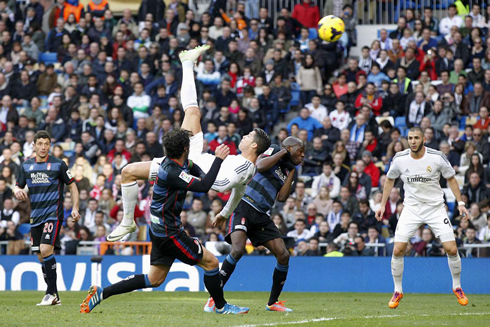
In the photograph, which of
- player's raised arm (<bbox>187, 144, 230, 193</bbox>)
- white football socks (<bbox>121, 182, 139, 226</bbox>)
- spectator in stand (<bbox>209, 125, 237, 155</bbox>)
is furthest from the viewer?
spectator in stand (<bbox>209, 125, 237, 155</bbox>)

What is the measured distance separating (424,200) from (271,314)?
3.39m

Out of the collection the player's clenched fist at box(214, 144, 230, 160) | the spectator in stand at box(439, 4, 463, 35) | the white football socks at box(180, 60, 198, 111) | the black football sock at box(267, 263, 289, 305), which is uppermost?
the spectator in stand at box(439, 4, 463, 35)

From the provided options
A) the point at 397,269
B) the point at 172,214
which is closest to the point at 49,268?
the point at 172,214

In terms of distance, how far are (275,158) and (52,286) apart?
390cm

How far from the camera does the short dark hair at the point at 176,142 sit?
920cm

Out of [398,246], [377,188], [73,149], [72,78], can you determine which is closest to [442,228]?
[398,246]

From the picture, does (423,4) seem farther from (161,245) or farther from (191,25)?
(161,245)

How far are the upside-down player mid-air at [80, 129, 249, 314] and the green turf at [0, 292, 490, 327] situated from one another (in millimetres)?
415

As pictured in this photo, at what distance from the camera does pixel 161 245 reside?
9484mm

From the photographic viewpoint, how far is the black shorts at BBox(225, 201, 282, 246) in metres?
11.3

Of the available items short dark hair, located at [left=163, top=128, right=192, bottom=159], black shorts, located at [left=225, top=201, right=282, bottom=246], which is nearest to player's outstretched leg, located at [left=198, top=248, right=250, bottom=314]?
short dark hair, located at [left=163, top=128, right=192, bottom=159]

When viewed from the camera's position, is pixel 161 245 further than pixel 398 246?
No

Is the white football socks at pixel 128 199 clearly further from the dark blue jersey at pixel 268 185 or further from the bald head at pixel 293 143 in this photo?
the bald head at pixel 293 143

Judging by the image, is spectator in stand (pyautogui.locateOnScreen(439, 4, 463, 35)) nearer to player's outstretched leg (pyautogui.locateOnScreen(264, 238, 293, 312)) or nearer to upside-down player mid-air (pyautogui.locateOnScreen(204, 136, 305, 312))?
upside-down player mid-air (pyautogui.locateOnScreen(204, 136, 305, 312))
